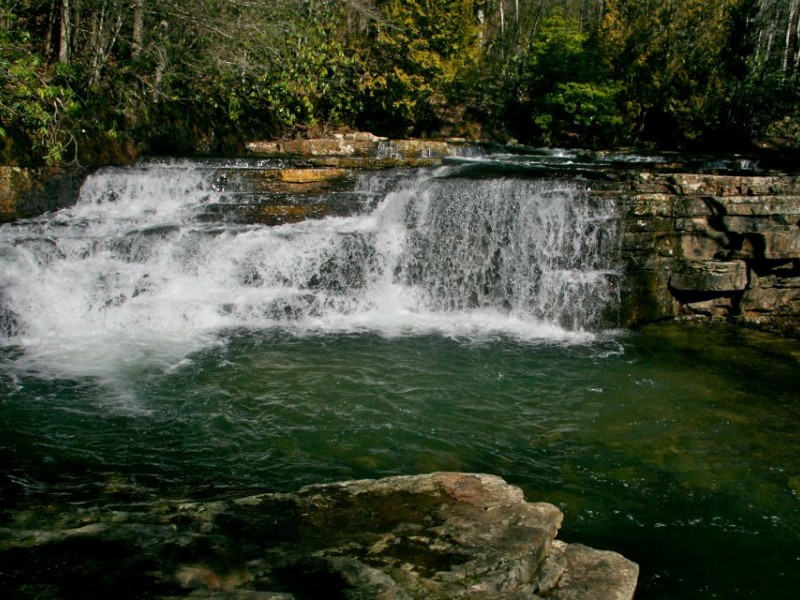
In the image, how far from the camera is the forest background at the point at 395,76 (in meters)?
12.0

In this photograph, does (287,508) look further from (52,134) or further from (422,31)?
(422,31)

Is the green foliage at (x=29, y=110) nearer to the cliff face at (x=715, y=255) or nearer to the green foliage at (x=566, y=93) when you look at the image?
the cliff face at (x=715, y=255)

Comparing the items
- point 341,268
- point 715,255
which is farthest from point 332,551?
point 715,255

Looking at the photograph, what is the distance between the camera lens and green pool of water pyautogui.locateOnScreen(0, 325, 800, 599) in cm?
419

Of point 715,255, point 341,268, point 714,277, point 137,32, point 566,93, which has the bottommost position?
point 341,268

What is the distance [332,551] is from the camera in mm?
2951

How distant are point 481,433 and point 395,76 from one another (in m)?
16.2

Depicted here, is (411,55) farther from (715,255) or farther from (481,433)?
(481,433)

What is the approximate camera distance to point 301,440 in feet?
17.7

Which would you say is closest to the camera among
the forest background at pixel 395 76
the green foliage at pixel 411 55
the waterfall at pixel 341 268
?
the waterfall at pixel 341 268

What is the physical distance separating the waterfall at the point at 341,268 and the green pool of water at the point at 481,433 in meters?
0.98

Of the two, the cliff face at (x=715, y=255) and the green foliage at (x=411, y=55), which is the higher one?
the green foliage at (x=411, y=55)

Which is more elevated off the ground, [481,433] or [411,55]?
[411,55]

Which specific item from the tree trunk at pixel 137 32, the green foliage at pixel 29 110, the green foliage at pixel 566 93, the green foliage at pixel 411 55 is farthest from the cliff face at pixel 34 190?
the green foliage at pixel 566 93
